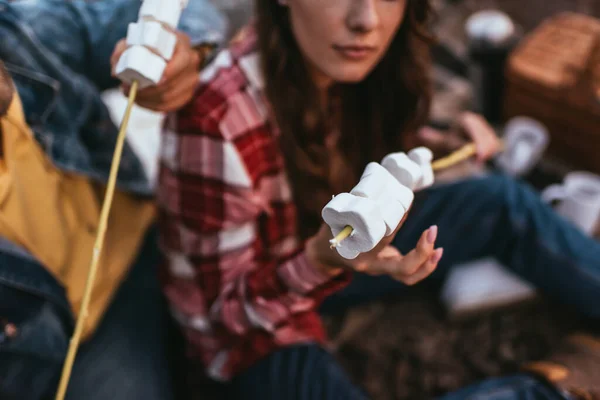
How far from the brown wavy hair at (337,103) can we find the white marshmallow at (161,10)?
23cm

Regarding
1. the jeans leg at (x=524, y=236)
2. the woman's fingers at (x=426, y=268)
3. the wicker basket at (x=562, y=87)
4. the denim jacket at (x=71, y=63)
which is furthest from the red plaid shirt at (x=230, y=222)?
the wicker basket at (x=562, y=87)

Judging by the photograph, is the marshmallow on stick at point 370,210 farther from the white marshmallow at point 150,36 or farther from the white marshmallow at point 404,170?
the white marshmallow at point 150,36

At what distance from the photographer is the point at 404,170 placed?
0.50 m

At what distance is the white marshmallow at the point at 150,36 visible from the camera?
58 cm

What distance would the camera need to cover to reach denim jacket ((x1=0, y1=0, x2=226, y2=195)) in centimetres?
78

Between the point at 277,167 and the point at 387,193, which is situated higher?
the point at 387,193

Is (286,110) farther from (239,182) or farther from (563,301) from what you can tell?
(563,301)

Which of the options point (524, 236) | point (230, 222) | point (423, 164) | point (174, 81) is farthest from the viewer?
point (524, 236)

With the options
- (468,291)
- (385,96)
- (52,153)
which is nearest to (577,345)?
(468,291)

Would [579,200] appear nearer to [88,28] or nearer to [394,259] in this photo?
[394,259]

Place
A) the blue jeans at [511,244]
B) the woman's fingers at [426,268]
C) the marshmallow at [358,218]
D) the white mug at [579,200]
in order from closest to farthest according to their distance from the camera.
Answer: the marshmallow at [358,218] < the woman's fingers at [426,268] < the blue jeans at [511,244] < the white mug at [579,200]

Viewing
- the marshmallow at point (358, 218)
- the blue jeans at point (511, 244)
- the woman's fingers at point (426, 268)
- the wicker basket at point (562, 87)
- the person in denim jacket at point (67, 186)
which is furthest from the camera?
the wicker basket at point (562, 87)

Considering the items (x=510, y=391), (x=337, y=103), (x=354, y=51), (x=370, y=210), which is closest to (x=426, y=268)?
(x=370, y=210)

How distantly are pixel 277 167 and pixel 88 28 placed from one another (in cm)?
37
